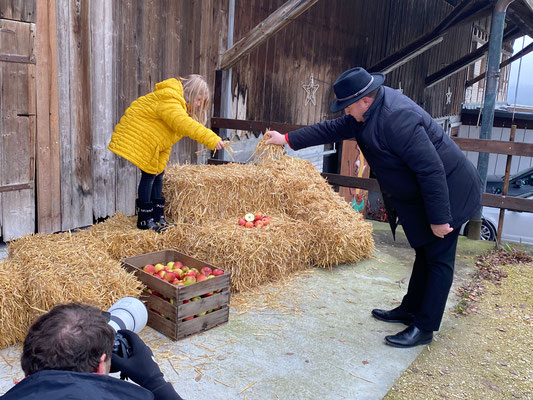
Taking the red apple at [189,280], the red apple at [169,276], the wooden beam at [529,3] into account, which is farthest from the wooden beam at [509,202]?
the wooden beam at [529,3]

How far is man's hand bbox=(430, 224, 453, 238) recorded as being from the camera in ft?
10.5

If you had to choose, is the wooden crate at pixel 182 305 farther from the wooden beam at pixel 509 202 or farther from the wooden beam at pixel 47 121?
the wooden beam at pixel 509 202

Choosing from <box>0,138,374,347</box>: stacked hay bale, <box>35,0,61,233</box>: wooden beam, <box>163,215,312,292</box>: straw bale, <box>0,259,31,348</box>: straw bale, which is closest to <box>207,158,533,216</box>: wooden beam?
<box>0,138,374,347</box>: stacked hay bale

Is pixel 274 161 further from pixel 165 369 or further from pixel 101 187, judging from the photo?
pixel 165 369

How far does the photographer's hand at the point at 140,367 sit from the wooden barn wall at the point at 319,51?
20.3 feet

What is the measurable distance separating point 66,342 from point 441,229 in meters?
2.53

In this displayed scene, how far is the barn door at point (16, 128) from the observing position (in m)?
4.21

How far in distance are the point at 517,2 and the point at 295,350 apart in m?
8.10

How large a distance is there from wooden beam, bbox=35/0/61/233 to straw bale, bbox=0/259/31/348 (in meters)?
1.65

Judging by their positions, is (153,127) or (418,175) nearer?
(418,175)

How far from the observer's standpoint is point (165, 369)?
9.84ft

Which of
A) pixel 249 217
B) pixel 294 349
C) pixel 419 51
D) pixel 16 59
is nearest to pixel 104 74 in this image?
pixel 16 59

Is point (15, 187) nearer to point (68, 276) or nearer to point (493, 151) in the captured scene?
point (68, 276)

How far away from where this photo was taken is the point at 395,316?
3918 mm
